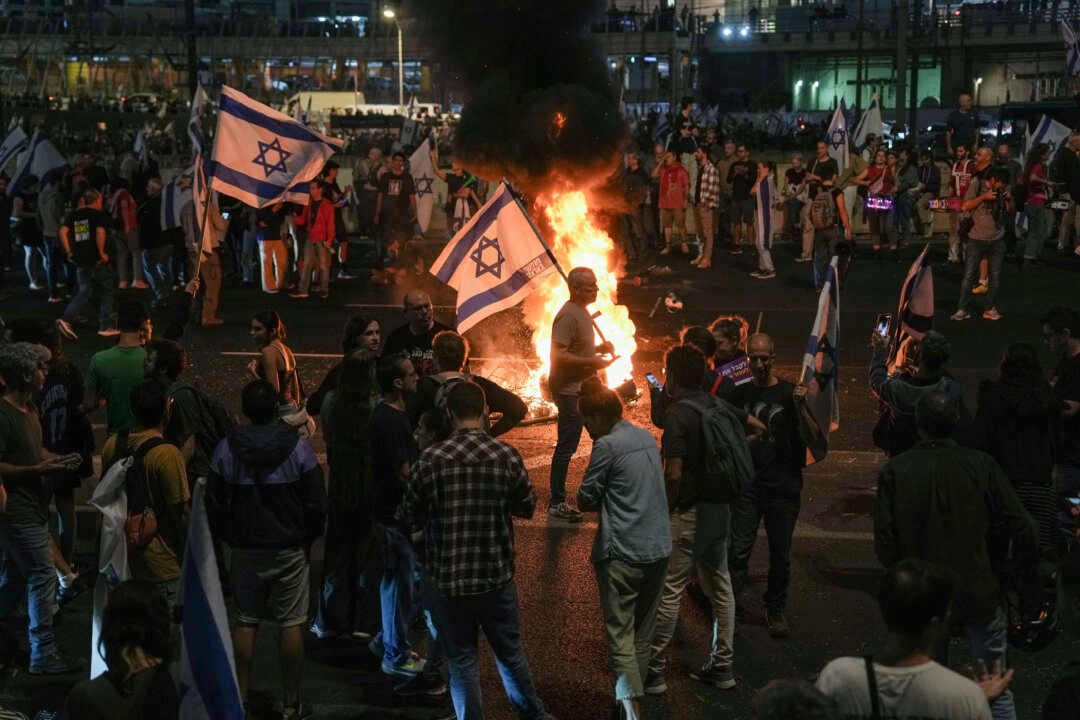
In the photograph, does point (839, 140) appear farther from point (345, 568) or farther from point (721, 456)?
point (345, 568)

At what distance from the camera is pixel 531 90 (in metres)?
14.5

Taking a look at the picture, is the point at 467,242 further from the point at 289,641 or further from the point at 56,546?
the point at 289,641

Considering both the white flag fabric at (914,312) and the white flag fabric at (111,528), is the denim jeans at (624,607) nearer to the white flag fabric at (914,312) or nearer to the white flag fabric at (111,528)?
the white flag fabric at (111,528)

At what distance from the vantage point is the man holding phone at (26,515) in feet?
20.2

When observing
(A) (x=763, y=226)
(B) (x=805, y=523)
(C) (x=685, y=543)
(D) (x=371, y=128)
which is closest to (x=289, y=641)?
(C) (x=685, y=543)

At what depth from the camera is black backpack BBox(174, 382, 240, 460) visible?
21.1 feet

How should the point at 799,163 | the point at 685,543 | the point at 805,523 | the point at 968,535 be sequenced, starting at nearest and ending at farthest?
the point at 968,535, the point at 685,543, the point at 805,523, the point at 799,163

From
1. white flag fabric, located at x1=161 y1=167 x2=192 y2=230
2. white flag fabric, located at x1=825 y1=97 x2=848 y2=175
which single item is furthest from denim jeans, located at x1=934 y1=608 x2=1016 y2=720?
white flag fabric, located at x1=825 y1=97 x2=848 y2=175

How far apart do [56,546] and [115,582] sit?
4.71 ft

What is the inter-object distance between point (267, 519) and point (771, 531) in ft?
8.73

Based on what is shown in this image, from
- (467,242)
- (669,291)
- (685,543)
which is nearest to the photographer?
(685,543)

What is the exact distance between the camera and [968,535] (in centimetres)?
496

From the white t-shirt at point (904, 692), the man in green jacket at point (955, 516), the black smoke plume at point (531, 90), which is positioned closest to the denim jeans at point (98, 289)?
the black smoke plume at point (531, 90)

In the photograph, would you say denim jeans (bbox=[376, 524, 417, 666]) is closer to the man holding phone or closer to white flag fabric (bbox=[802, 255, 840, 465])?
the man holding phone
